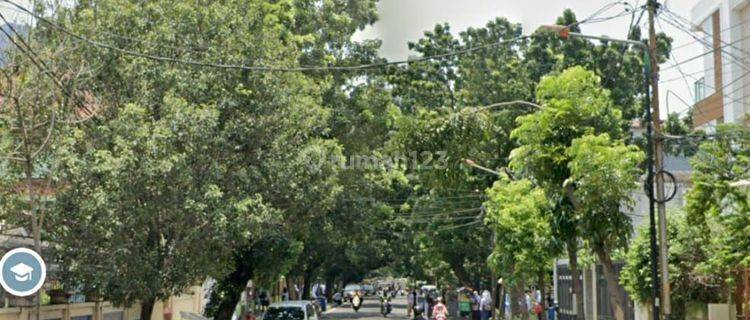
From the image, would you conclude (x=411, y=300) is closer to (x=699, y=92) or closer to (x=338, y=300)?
(x=699, y=92)

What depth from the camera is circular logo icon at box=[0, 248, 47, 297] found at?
43.9ft

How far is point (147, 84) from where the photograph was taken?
23250mm

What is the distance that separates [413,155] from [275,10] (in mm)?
13323

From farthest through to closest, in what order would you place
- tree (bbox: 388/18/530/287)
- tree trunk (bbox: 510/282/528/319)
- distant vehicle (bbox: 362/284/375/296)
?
distant vehicle (bbox: 362/284/375/296) < tree (bbox: 388/18/530/287) < tree trunk (bbox: 510/282/528/319)

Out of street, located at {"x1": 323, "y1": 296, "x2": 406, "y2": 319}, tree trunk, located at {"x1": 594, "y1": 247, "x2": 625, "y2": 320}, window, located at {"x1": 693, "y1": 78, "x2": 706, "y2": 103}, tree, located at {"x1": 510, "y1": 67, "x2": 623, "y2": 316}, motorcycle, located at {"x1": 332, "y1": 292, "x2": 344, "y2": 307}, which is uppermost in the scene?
window, located at {"x1": 693, "y1": 78, "x2": 706, "y2": 103}

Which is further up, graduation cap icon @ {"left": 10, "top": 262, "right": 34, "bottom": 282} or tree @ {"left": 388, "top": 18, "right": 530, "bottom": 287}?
tree @ {"left": 388, "top": 18, "right": 530, "bottom": 287}

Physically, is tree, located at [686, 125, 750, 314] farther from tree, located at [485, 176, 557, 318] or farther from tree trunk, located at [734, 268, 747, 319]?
tree, located at [485, 176, 557, 318]

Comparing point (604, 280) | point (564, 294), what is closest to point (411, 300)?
point (564, 294)

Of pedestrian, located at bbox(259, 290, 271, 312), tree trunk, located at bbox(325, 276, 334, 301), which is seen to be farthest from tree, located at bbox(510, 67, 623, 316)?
tree trunk, located at bbox(325, 276, 334, 301)

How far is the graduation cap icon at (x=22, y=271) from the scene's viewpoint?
13469 mm

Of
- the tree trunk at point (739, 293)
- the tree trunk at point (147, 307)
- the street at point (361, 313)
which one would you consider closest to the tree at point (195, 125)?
the tree trunk at point (147, 307)

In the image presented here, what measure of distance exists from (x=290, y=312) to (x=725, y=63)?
1559 centimetres

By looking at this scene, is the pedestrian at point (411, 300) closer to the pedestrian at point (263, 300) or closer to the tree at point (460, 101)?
the tree at point (460, 101)

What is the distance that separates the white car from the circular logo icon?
16105 millimetres
